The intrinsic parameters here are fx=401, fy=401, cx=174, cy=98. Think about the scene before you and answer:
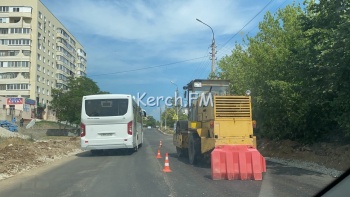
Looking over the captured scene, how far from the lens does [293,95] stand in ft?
58.6

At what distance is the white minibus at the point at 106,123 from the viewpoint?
19562 millimetres

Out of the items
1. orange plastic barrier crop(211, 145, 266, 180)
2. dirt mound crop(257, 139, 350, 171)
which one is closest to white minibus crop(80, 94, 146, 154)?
dirt mound crop(257, 139, 350, 171)

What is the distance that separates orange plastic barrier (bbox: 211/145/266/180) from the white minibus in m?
9.06

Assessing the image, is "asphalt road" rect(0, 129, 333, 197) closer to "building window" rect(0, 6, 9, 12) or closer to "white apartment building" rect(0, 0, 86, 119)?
"white apartment building" rect(0, 0, 86, 119)

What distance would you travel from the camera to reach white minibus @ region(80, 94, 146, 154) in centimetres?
1956

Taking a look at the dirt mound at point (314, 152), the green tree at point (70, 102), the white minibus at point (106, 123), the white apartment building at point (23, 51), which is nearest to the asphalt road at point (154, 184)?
the dirt mound at point (314, 152)

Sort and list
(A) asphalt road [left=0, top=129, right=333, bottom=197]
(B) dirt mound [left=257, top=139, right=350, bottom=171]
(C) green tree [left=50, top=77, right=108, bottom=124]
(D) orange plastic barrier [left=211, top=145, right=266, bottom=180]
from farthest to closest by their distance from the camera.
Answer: (C) green tree [left=50, top=77, right=108, bottom=124] < (B) dirt mound [left=257, top=139, right=350, bottom=171] < (D) orange plastic barrier [left=211, top=145, right=266, bottom=180] < (A) asphalt road [left=0, top=129, right=333, bottom=197]

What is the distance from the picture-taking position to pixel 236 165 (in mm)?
→ 11328

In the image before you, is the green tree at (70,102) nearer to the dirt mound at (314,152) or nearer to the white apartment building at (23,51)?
the dirt mound at (314,152)

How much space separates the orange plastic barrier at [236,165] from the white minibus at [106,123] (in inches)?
357

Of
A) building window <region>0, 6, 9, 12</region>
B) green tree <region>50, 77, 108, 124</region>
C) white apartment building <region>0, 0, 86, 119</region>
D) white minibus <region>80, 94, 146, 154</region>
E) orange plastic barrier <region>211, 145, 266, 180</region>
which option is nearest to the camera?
orange plastic barrier <region>211, 145, 266, 180</region>

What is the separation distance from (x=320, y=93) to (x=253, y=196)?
7316mm

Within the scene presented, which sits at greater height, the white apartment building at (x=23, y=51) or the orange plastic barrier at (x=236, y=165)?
the white apartment building at (x=23, y=51)

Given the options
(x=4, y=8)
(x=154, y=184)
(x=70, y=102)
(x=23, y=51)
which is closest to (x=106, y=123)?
(x=154, y=184)
